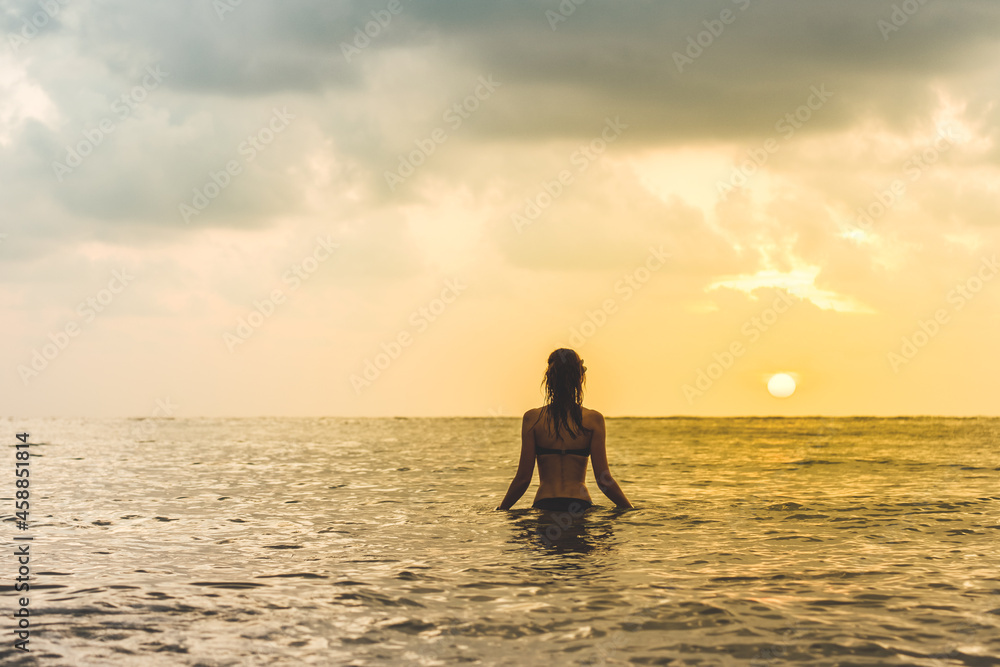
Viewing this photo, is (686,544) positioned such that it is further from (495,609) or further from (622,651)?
(622,651)

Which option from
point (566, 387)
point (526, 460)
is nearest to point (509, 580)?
point (526, 460)

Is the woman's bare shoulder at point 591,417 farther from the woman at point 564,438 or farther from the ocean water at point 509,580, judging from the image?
the ocean water at point 509,580

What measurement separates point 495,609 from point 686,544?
12.1 ft

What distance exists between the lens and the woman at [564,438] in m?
9.62

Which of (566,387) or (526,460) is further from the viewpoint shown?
(526,460)

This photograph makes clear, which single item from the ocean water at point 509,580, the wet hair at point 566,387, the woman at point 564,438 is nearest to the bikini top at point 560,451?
the woman at point 564,438

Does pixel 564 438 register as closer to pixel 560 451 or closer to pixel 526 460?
pixel 560 451

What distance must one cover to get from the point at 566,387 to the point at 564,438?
0.65m

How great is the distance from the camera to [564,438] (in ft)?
32.0

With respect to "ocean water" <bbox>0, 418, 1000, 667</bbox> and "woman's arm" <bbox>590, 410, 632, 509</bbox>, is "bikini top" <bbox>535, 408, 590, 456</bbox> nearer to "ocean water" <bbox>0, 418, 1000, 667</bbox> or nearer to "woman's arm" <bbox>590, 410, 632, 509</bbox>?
"woman's arm" <bbox>590, 410, 632, 509</bbox>

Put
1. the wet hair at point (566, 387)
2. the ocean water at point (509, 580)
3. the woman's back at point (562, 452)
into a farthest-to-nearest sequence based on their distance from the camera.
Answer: the woman's back at point (562, 452), the wet hair at point (566, 387), the ocean water at point (509, 580)

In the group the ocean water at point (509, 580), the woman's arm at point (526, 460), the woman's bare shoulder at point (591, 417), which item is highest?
the woman's bare shoulder at point (591, 417)

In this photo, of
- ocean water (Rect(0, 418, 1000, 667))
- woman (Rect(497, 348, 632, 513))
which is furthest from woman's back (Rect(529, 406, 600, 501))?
ocean water (Rect(0, 418, 1000, 667))

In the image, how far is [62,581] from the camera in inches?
293
